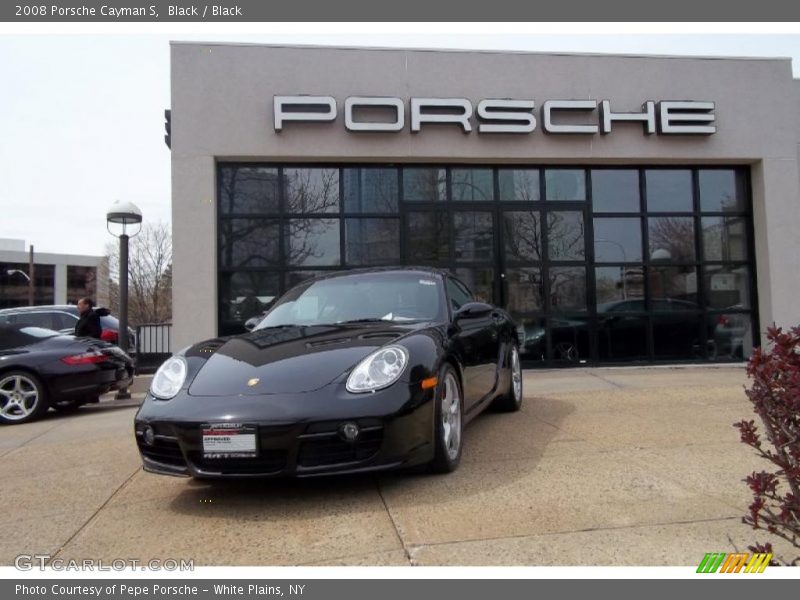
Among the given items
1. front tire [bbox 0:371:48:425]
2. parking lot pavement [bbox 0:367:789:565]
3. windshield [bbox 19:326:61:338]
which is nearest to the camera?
parking lot pavement [bbox 0:367:789:565]

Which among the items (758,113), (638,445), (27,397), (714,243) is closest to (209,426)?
(638,445)

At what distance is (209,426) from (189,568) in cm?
78

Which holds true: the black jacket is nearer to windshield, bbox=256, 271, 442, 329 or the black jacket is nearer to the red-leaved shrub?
windshield, bbox=256, 271, 442, 329

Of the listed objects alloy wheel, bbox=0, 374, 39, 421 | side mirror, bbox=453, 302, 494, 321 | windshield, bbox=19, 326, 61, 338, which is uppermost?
side mirror, bbox=453, 302, 494, 321

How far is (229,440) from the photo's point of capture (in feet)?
10.2

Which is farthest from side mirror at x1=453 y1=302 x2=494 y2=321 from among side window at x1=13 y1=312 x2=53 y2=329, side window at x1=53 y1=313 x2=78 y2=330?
side window at x1=53 y1=313 x2=78 y2=330

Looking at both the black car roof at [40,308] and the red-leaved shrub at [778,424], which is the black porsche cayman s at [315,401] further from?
the black car roof at [40,308]

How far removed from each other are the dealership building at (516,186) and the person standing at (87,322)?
4.16ft

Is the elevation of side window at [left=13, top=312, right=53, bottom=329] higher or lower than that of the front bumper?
higher

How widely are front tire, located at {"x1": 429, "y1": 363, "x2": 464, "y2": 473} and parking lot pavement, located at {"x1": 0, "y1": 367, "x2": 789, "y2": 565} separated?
0.12 meters

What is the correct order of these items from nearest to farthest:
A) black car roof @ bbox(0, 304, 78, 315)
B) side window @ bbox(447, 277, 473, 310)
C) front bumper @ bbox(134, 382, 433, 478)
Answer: front bumper @ bbox(134, 382, 433, 478), side window @ bbox(447, 277, 473, 310), black car roof @ bbox(0, 304, 78, 315)

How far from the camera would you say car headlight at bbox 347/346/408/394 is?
3250 millimetres

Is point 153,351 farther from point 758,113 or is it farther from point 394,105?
point 758,113

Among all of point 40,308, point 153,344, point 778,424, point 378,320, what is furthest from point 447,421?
point 40,308
